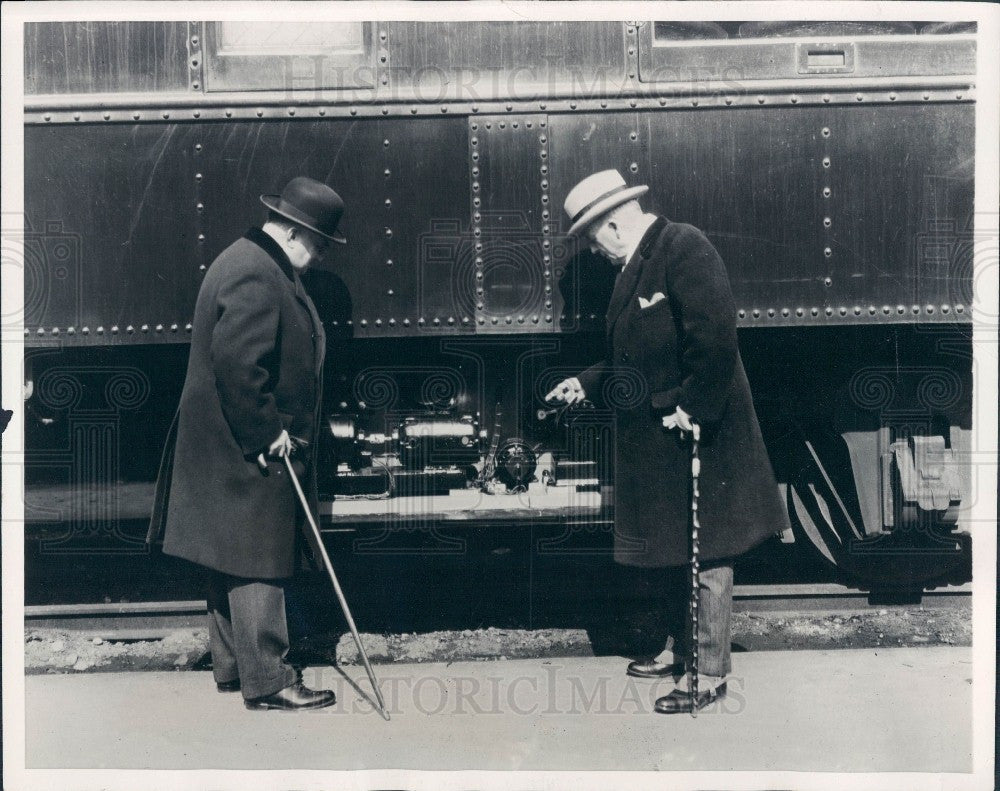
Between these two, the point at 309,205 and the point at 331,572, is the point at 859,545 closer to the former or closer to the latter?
the point at 331,572

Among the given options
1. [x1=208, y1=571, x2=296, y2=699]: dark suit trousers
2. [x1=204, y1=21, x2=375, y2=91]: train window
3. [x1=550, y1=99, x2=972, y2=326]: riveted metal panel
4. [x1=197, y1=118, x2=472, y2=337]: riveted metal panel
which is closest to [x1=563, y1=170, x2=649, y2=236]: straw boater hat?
[x1=550, y1=99, x2=972, y2=326]: riveted metal panel

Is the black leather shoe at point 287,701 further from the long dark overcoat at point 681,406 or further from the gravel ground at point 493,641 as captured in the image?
the long dark overcoat at point 681,406

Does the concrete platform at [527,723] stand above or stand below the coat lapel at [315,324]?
below

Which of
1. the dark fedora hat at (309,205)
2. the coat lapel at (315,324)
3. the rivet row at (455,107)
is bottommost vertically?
the coat lapel at (315,324)

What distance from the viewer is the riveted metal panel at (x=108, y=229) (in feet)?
11.8

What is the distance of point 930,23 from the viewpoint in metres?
3.67

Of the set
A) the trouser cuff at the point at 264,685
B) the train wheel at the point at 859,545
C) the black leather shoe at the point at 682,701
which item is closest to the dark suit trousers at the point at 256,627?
the trouser cuff at the point at 264,685

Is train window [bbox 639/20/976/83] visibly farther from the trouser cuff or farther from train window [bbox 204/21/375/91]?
the trouser cuff

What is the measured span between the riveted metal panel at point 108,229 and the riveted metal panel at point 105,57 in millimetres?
158

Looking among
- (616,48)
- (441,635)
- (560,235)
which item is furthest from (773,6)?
(441,635)

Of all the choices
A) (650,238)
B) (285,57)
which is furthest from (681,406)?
(285,57)

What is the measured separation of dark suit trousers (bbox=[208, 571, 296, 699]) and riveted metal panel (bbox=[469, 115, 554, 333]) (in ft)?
4.11

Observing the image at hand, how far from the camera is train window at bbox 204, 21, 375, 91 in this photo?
3.59 m

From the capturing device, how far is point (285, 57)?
11.9ft
